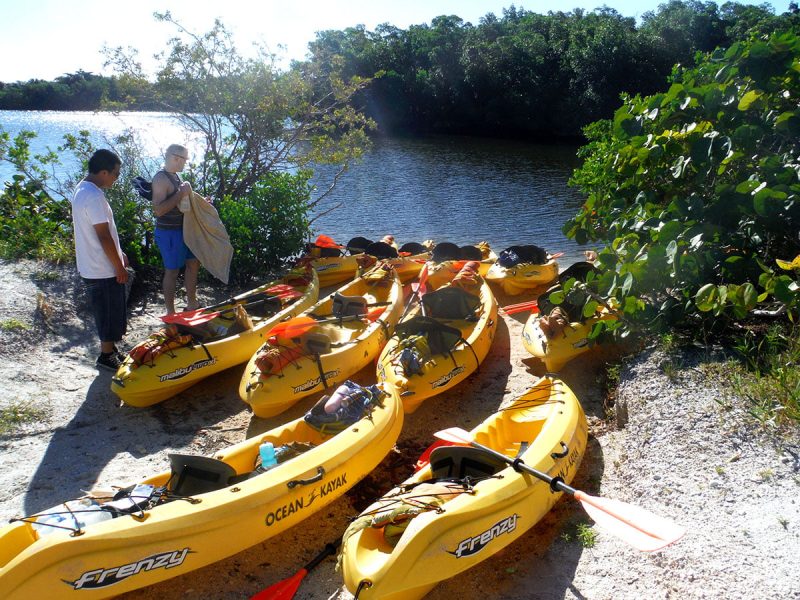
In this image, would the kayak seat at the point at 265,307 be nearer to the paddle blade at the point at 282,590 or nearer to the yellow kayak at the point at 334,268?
the yellow kayak at the point at 334,268

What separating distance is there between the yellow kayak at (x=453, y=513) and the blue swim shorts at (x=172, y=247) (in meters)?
3.97

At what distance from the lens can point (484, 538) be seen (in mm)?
3545

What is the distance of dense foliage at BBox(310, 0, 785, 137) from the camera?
32406 mm

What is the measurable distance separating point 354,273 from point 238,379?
3588mm

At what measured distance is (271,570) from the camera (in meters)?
3.94

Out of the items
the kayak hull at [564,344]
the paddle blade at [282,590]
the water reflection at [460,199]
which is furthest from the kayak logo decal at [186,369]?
the water reflection at [460,199]

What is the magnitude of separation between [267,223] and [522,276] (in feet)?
12.5

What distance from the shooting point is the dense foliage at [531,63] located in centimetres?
3241

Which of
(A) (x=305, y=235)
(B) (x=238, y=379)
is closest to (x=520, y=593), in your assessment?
(B) (x=238, y=379)

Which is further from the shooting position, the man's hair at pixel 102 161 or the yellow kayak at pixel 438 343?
the yellow kayak at pixel 438 343

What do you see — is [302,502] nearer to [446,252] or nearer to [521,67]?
[446,252]

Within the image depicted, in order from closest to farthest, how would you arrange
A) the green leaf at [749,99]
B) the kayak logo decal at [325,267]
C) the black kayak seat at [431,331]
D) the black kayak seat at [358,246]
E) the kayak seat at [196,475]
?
the kayak seat at [196,475]
the green leaf at [749,99]
the black kayak seat at [431,331]
the kayak logo decal at [325,267]
the black kayak seat at [358,246]

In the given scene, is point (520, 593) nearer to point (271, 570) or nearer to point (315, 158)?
point (271, 570)

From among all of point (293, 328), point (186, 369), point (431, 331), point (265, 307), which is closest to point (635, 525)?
point (431, 331)
